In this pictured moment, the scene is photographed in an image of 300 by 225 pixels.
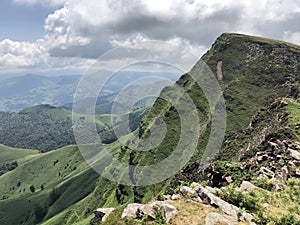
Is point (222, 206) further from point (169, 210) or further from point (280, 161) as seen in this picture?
point (280, 161)

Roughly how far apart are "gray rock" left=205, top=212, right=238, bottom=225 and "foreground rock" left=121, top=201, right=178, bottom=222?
2.18m

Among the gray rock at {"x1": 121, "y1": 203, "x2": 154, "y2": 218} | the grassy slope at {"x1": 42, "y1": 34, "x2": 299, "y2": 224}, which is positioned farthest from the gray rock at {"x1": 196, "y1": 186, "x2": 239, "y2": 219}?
the grassy slope at {"x1": 42, "y1": 34, "x2": 299, "y2": 224}

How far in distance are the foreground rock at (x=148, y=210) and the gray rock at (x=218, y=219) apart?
7.15 ft

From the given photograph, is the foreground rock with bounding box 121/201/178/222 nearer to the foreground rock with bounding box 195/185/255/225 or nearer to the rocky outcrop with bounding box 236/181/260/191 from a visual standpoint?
the foreground rock with bounding box 195/185/255/225

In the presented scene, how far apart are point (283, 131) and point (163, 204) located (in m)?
52.2

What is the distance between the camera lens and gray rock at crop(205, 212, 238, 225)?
1989 centimetres

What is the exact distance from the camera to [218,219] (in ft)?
65.9

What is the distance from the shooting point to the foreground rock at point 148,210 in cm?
2100

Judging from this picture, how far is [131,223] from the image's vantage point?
2138 cm

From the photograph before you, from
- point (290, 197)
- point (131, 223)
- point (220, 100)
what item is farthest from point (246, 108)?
point (131, 223)

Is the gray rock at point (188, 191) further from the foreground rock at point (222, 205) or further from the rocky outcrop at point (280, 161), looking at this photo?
the rocky outcrop at point (280, 161)

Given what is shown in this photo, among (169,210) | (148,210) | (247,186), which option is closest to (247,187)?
(247,186)

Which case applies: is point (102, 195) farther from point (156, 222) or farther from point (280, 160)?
point (156, 222)

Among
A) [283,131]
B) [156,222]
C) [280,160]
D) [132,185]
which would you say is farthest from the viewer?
[132,185]
